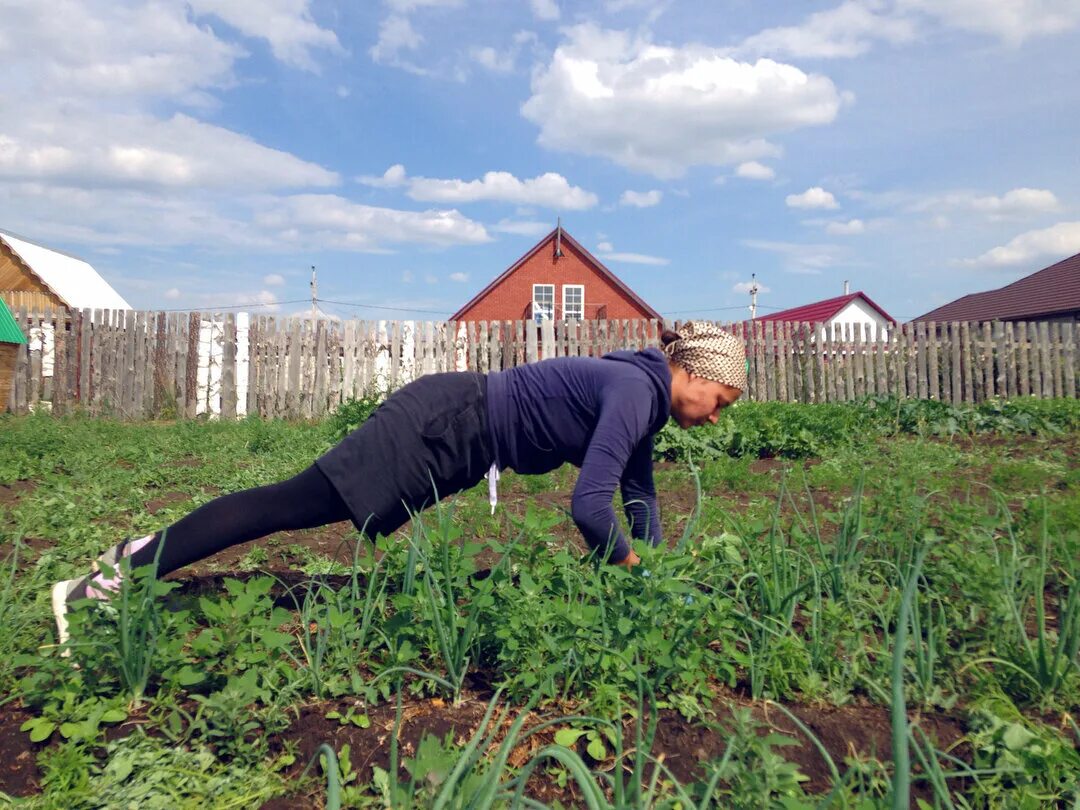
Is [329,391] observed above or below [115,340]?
below

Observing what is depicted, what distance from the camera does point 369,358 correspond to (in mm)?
11891

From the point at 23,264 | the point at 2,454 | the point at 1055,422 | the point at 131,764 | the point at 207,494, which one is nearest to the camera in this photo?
the point at 131,764

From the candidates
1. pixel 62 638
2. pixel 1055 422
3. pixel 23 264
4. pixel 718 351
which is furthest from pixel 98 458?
pixel 23 264

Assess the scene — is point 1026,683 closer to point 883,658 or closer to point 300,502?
point 883,658

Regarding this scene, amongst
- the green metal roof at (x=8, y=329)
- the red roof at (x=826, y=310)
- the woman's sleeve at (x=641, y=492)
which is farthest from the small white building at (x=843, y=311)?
the woman's sleeve at (x=641, y=492)

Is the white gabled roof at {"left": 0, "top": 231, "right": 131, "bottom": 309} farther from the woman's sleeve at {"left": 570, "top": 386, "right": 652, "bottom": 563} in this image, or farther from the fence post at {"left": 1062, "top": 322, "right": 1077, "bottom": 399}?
the woman's sleeve at {"left": 570, "top": 386, "right": 652, "bottom": 563}

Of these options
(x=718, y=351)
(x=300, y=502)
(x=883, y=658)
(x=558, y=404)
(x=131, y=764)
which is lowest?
(x=131, y=764)

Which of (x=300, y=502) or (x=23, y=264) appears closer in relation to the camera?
(x=300, y=502)

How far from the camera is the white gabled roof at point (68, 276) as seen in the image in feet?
76.5

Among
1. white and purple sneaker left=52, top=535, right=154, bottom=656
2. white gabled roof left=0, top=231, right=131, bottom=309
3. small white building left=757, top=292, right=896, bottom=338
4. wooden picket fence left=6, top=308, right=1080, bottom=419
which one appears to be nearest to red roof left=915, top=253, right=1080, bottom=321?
small white building left=757, top=292, right=896, bottom=338

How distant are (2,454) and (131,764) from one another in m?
5.62

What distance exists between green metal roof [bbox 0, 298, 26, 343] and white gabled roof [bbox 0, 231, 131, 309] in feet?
36.6

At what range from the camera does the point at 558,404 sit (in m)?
2.57

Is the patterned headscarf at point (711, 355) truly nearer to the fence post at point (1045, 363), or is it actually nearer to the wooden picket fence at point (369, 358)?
the wooden picket fence at point (369, 358)
